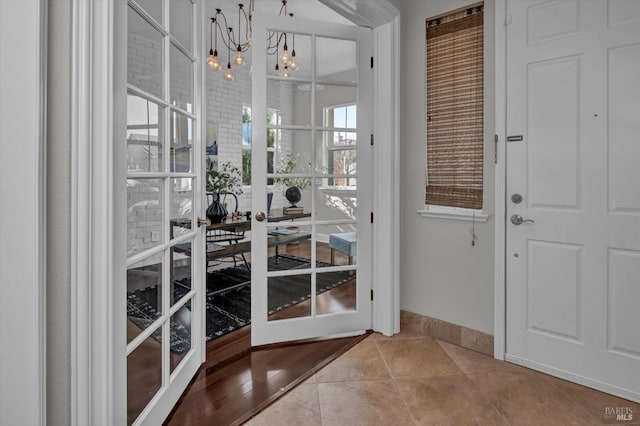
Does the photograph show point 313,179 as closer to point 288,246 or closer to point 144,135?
point 288,246

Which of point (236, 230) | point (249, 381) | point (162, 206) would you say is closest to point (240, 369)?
point (249, 381)

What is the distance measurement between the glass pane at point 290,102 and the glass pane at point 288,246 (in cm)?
66

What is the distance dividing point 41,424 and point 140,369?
482mm

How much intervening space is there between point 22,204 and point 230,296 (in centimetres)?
258

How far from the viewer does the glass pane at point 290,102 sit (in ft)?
7.93

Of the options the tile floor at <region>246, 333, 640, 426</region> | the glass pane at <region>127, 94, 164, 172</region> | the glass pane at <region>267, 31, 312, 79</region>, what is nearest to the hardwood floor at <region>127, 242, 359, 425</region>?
the tile floor at <region>246, 333, 640, 426</region>

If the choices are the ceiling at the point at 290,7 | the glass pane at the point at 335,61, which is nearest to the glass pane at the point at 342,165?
the glass pane at the point at 335,61

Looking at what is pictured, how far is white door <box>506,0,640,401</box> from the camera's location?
6.20ft

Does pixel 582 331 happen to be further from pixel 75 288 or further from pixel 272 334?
pixel 75 288

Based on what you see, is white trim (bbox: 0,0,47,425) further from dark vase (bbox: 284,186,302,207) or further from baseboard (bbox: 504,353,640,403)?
baseboard (bbox: 504,353,640,403)

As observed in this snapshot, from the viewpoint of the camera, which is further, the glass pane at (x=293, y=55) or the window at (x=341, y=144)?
the window at (x=341, y=144)

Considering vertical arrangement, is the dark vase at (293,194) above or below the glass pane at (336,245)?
above

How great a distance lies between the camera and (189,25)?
1.87m

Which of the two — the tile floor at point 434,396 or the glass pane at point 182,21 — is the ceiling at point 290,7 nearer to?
the glass pane at point 182,21
